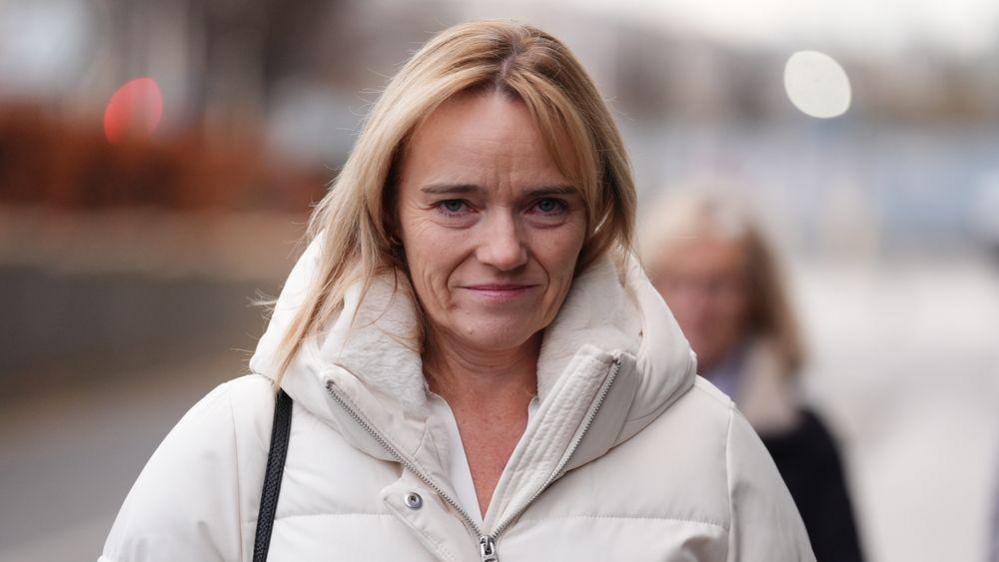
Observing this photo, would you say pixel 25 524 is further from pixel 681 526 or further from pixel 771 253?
pixel 681 526

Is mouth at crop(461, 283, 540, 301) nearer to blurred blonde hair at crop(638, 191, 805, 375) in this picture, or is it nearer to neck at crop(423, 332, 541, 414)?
neck at crop(423, 332, 541, 414)

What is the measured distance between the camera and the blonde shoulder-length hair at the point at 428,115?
8.62 ft

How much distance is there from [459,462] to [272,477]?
12.3 inches

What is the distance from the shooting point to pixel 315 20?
4009 centimetres

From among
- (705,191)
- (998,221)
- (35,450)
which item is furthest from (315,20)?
(705,191)

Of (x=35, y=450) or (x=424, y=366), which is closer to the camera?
(x=424, y=366)

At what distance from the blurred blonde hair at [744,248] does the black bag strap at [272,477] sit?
7.51 feet

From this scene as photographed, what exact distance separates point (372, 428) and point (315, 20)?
3830 cm

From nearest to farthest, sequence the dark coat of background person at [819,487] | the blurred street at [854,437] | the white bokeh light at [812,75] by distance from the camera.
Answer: the dark coat of background person at [819,487]
the white bokeh light at [812,75]
the blurred street at [854,437]

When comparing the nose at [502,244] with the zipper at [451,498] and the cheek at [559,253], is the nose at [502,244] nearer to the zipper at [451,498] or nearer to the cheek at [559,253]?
the cheek at [559,253]

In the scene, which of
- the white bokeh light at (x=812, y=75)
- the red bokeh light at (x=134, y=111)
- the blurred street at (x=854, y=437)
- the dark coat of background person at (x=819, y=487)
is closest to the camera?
the dark coat of background person at (x=819, y=487)

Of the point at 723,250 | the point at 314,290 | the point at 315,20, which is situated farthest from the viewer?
the point at 315,20

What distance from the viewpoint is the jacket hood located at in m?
2.62

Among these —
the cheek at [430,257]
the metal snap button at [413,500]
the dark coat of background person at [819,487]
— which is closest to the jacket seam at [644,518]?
the metal snap button at [413,500]
